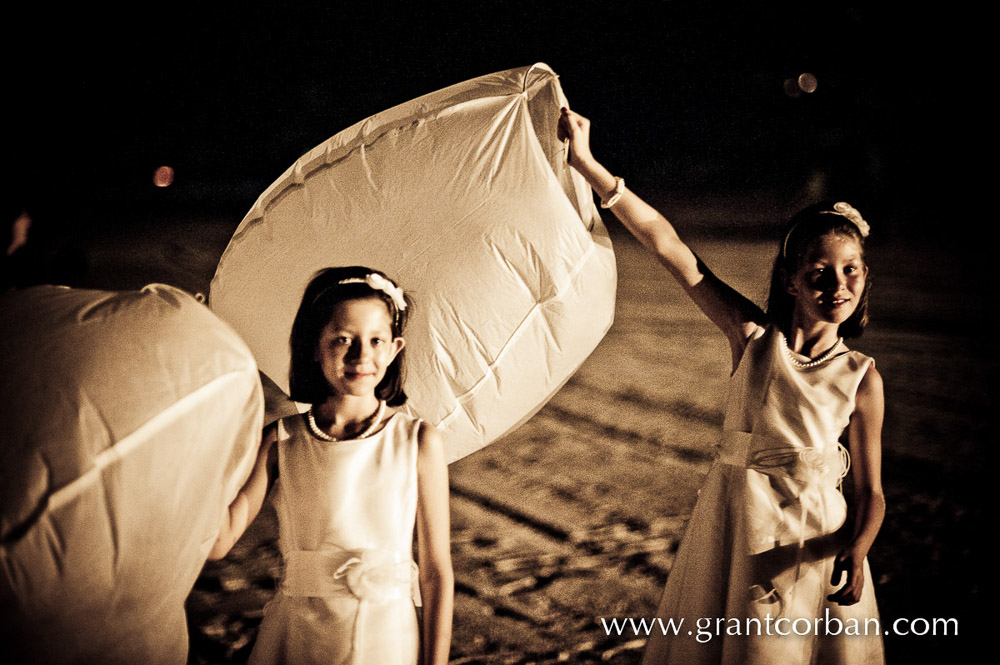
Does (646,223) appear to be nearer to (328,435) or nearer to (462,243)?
(462,243)

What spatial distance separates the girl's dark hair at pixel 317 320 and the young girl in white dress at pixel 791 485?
0.52 metres

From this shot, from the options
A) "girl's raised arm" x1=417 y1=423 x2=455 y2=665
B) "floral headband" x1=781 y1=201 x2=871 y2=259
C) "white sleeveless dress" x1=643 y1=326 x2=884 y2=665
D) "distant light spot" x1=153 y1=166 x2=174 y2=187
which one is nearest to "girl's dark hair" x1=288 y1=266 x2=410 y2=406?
"girl's raised arm" x1=417 y1=423 x2=455 y2=665

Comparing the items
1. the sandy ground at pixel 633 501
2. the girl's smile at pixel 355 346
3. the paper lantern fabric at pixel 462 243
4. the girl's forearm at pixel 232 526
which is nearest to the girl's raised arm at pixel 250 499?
the girl's forearm at pixel 232 526

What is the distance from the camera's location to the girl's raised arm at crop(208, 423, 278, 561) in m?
1.13

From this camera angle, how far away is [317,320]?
1.27 m

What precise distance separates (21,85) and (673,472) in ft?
10.8

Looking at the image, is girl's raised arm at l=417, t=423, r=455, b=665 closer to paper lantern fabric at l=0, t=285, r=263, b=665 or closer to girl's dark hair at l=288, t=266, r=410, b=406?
girl's dark hair at l=288, t=266, r=410, b=406

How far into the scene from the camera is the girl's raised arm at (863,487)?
1.35m

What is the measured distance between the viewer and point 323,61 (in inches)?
187

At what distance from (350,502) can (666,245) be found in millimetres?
796

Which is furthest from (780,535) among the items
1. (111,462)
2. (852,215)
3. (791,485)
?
(111,462)

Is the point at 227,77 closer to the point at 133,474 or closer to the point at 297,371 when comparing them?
the point at 297,371

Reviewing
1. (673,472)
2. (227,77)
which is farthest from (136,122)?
(673,472)

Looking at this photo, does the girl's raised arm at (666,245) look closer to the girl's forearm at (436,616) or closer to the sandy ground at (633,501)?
the girl's forearm at (436,616)
